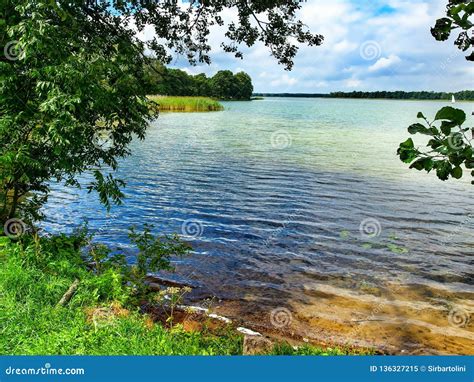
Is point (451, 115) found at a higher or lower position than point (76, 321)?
higher

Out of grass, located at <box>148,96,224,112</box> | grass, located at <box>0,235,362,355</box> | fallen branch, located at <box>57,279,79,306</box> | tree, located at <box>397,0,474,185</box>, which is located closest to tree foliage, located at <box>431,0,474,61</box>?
tree, located at <box>397,0,474,185</box>

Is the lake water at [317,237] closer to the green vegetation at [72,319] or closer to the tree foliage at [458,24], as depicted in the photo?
the green vegetation at [72,319]

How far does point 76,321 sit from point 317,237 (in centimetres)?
934

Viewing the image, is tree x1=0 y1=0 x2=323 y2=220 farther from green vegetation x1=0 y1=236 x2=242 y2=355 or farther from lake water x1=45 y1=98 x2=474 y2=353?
lake water x1=45 y1=98 x2=474 y2=353

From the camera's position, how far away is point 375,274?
438 inches

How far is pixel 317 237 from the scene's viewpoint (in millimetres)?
13922

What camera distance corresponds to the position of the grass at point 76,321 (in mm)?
5418

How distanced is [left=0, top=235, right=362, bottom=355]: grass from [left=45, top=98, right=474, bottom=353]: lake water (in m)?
2.49

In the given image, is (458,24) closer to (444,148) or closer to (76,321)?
(444,148)

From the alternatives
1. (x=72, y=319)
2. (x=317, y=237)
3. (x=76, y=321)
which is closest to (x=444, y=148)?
(x=76, y=321)

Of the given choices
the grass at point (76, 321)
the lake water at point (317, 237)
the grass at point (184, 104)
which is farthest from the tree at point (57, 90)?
the grass at point (184, 104)

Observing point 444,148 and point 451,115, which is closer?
point 451,115

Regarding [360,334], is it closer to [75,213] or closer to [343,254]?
[343,254]

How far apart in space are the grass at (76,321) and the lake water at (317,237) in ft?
8.17
